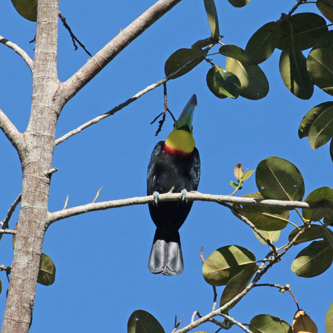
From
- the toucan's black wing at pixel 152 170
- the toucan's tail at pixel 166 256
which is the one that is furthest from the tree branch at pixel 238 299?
the toucan's black wing at pixel 152 170

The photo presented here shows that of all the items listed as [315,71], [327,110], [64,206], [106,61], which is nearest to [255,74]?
[315,71]

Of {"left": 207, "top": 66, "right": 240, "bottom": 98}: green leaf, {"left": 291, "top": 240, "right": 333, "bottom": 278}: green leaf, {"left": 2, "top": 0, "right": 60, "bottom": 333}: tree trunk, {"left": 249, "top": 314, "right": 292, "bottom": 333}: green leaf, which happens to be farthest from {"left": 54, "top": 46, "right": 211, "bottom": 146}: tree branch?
{"left": 249, "top": 314, "right": 292, "bottom": 333}: green leaf

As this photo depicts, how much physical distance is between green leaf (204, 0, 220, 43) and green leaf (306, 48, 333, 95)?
554 mm

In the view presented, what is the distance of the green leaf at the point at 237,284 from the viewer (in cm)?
238

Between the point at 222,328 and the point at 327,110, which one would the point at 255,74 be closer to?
the point at 327,110

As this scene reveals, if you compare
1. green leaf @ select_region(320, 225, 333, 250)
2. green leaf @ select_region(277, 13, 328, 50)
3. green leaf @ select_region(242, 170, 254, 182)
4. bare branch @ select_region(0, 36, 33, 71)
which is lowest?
green leaf @ select_region(320, 225, 333, 250)

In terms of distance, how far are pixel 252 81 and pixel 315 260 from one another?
49.6 inches

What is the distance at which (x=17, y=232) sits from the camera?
1.97 m

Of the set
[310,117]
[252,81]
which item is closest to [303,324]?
[310,117]

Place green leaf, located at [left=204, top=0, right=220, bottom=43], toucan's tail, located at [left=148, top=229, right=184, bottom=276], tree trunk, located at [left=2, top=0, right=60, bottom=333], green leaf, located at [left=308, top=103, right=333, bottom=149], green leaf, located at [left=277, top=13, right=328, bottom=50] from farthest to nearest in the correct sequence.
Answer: toucan's tail, located at [left=148, top=229, right=184, bottom=276]
green leaf, located at [left=277, top=13, right=328, bottom=50]
green leaf, located at [left=204, top=0, right=220, bottom=43]
green leaf, located at [left=308, top=103, right=333, bottom=149]
tree trunk, located at [left=2, top=0, right=60, bottom=333]

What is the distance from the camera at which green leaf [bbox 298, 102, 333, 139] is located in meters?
2.51

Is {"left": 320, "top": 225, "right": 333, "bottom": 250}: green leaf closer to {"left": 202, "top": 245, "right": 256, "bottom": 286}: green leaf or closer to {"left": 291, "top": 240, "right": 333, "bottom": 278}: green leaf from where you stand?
{"left": 291, "top": 240, "right": 333, "bottom": 278}: green leaf

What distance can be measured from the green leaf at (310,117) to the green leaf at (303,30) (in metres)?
0.55

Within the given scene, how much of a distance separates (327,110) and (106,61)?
1.24m
